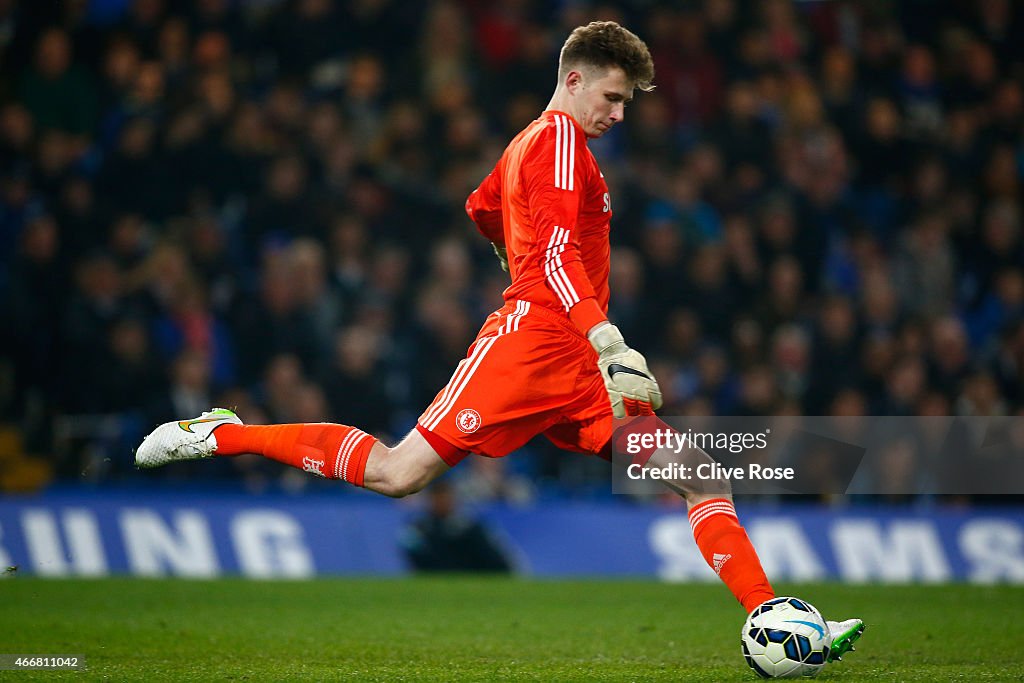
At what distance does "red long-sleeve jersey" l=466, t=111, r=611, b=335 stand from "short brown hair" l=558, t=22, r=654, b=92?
9.5 inches

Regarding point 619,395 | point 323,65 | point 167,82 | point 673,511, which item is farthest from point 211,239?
point 619,395

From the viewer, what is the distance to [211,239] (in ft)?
37.2

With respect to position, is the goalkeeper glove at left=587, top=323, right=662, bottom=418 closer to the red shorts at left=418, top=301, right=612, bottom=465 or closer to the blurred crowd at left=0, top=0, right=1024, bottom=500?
the red shorts at left=418, top=301, right=612, bottom=465

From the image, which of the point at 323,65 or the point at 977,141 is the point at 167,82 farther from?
the point at 977,141

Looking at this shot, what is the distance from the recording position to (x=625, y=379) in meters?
4.56

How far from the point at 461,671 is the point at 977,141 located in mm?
10623

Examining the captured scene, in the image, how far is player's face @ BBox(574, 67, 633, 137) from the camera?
5141 mm

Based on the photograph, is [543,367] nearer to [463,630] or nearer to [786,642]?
[786,642]

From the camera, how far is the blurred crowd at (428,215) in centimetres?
1073

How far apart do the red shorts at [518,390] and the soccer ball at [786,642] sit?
0.93m

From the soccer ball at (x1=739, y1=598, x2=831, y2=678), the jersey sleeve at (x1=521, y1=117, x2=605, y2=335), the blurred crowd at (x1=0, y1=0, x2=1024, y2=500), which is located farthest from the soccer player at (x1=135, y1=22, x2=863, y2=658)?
the blurred crowd at (x1=0, y1=0, x2=1024, y2=500)

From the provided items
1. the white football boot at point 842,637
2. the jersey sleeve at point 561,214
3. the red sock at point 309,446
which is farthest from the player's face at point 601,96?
the white football boot at point 842,637

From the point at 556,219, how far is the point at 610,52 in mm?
704

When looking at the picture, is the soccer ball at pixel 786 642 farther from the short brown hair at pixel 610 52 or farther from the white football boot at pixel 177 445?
the white football boot at pixel 177 445
